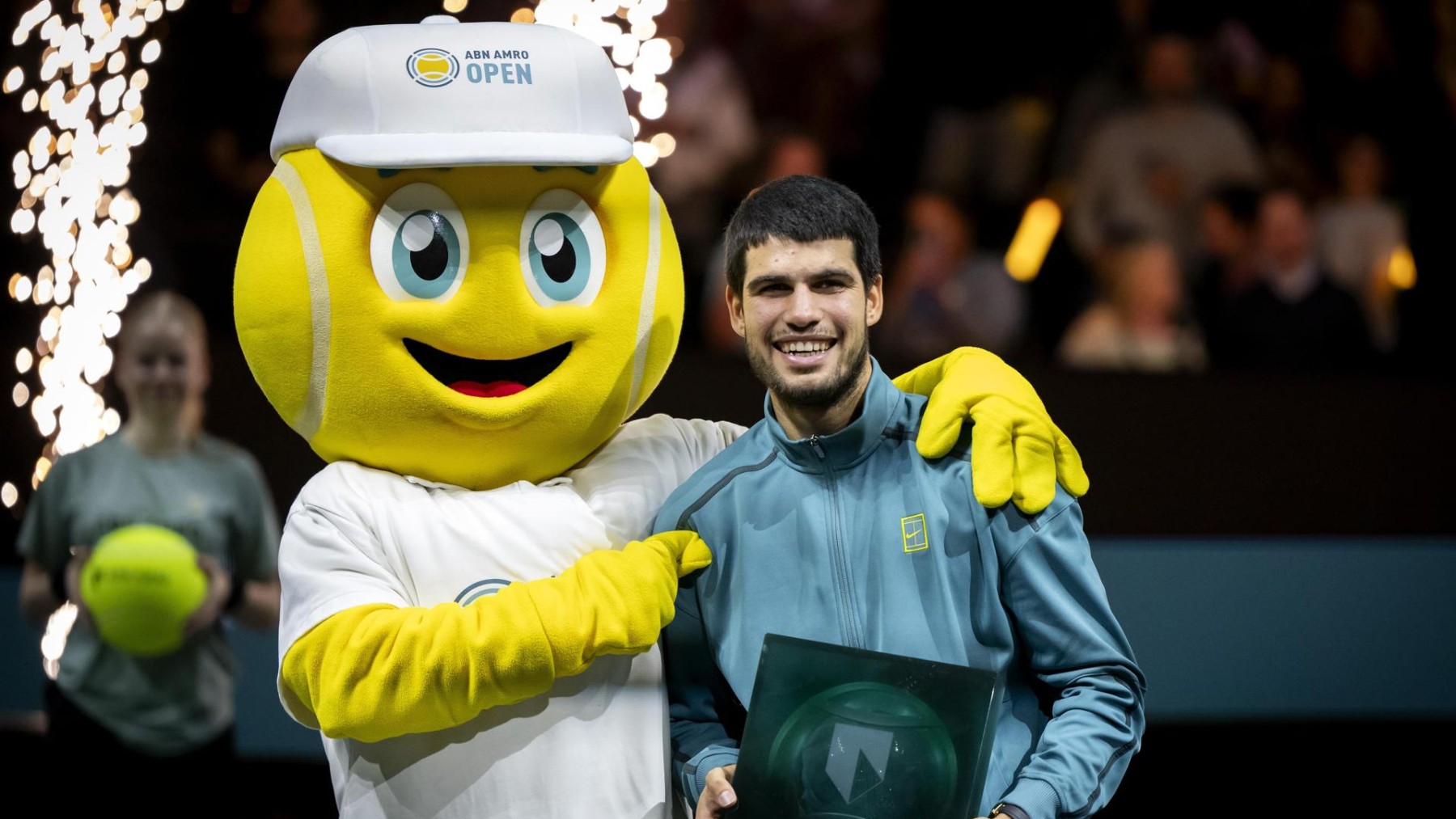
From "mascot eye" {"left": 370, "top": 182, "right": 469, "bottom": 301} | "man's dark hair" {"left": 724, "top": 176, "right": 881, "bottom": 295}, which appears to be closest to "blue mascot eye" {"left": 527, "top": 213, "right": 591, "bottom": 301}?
"mascot eye" {"left": 370, "top": 182, "right": 469, "bottom": 301}

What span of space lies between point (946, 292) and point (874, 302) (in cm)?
237

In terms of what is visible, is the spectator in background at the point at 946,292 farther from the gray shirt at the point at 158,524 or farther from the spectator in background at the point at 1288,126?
the gray shirt at the point at 158,524

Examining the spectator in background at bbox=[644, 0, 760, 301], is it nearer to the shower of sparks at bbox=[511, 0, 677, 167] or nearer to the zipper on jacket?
the shower of sparks at bbox=[511, 0, 677, 167]

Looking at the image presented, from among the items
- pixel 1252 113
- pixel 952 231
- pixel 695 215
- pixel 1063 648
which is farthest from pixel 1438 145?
pixel 1063 648

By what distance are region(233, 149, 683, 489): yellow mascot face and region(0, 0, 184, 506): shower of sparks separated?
1.50m

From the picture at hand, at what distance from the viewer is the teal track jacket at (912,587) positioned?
1874 mm

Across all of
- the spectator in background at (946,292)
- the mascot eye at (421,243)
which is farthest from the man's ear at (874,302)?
the spectator in background at (946,292)

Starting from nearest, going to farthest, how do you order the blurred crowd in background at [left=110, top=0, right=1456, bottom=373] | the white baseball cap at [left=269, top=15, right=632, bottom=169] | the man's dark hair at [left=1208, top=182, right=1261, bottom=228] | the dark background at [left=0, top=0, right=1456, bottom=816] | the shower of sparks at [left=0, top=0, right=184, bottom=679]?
1. the white baseball cap at [left=269, top=15, right=632, bottom=169]
2. the shower of sparks at [left=0, top=0, right=184, bottom=679]
3. the dark background at [left=0, top=0, right=1456, bottom=816]
4. the blurred crowd in background at [left=110, top=0, right=1456, bottom=373]
5. the man's dark hair at [left=1208, top=182, right=1261, bottom=228]

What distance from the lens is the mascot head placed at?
196cm

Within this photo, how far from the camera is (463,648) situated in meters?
1.81

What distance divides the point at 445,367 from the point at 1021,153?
313cm

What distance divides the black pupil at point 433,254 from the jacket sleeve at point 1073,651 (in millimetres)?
838

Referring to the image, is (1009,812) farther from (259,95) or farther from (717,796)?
(259,95)

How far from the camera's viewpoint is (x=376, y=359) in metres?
1.97
